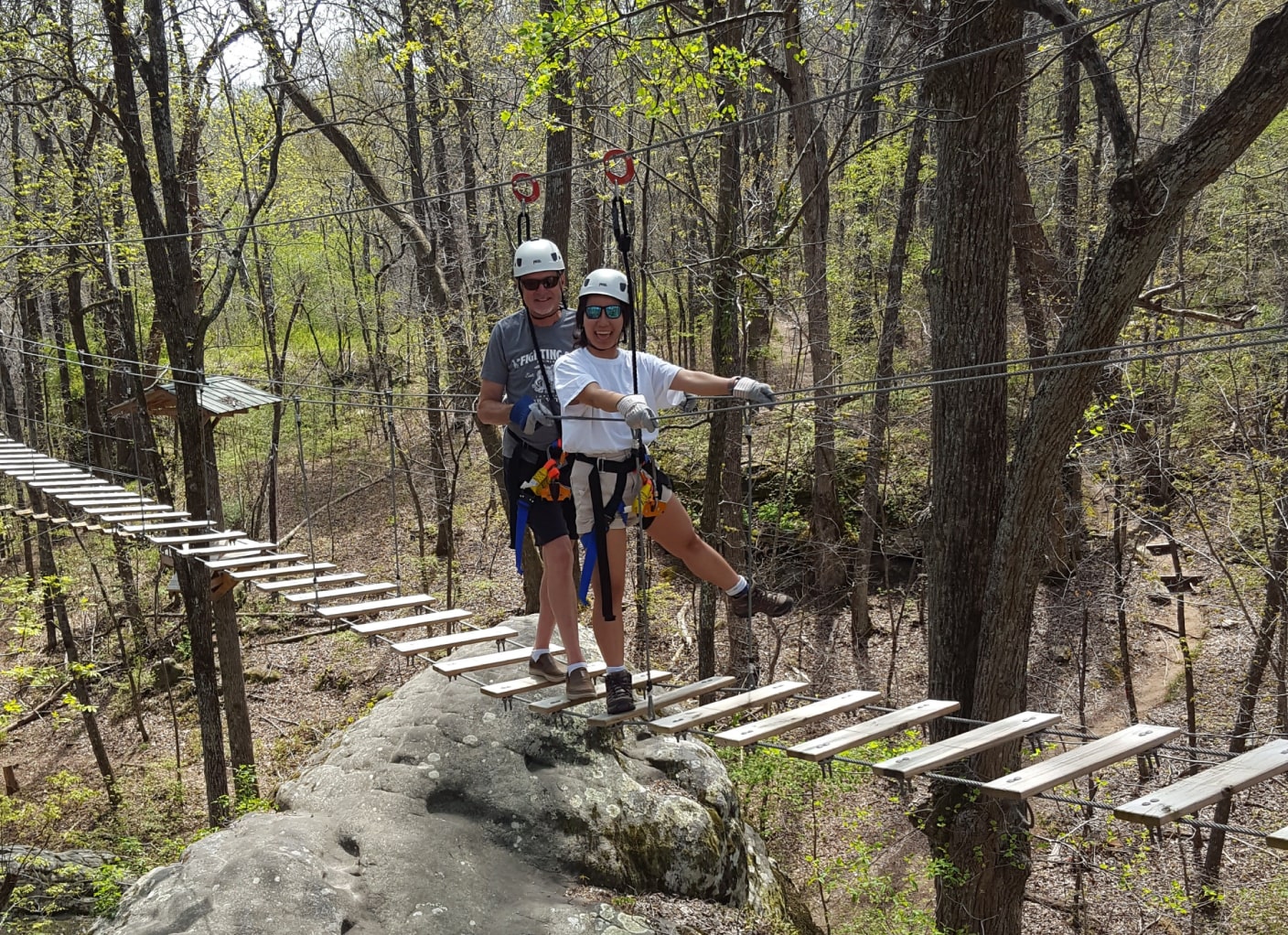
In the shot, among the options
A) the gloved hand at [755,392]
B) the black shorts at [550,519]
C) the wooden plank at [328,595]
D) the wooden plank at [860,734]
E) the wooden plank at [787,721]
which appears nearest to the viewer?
the wooden plank at [860,734]

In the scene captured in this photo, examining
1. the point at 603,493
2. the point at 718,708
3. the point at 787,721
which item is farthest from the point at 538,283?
the point at 787,721

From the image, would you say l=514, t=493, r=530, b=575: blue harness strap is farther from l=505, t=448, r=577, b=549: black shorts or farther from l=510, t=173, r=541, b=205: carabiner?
l=510, t=173, r=541, b=205: carabiner

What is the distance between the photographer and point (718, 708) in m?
2.98

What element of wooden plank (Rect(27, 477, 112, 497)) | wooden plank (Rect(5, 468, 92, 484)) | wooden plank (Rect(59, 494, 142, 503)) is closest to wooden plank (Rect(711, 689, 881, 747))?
wooden plank (Rect(59, 494, 142, 503))

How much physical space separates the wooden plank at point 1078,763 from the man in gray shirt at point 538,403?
151cm

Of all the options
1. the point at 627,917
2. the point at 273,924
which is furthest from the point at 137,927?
the point at 627,917

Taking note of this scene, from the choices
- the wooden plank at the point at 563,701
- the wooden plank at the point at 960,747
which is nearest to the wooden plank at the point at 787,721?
the wooden plank at the point at 960,747

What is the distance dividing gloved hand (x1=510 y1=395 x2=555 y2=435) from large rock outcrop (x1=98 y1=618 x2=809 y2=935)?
1579 millimetres

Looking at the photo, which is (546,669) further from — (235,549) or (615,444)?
(235,549)

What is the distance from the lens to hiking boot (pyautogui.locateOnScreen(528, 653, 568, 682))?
3.58 metres

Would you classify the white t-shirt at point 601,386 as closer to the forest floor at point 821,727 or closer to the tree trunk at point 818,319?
the forest floor at point 821,727

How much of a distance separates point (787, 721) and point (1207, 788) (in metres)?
1.13

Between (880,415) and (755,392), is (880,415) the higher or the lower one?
the lower one

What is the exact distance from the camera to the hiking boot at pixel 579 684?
337 cm
